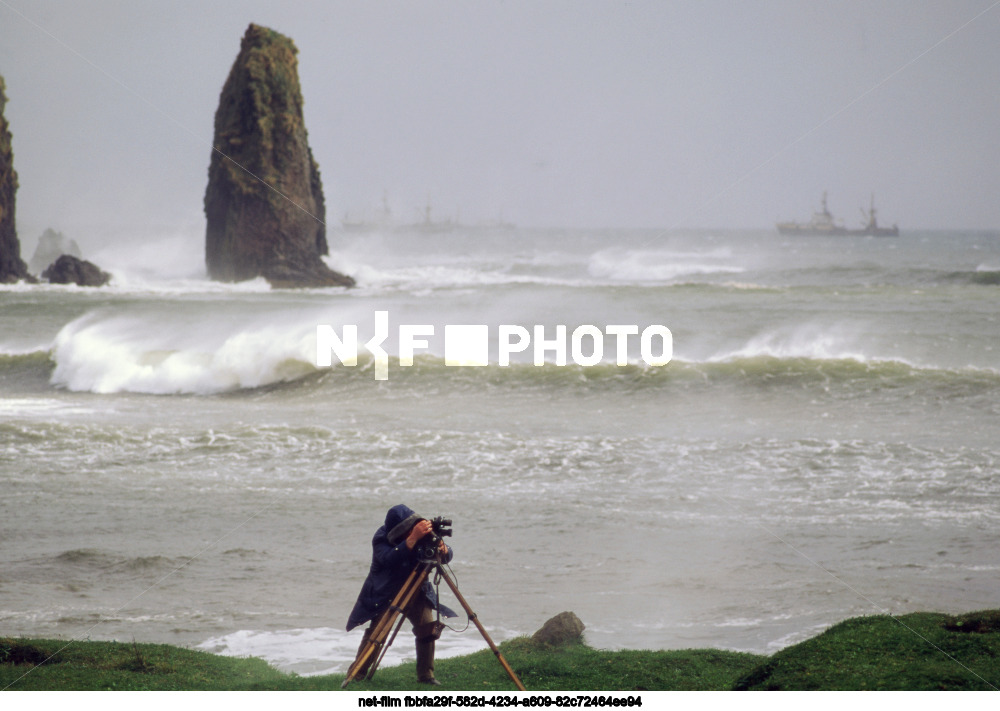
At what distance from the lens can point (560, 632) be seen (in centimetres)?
312

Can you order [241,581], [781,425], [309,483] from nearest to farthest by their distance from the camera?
[241,581] → [309,483] → [781,425]

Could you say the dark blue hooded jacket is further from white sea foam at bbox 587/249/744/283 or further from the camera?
white sea foam at bbox 587/249/744/283

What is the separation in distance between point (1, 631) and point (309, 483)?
2316 mm

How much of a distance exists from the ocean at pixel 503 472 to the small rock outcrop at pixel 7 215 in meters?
0.34

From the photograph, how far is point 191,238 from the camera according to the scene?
60.0ft

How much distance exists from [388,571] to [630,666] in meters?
0.88

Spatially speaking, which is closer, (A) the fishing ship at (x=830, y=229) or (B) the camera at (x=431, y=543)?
(B) the camera at (x=431, y=543)

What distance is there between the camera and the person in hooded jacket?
2.59 m

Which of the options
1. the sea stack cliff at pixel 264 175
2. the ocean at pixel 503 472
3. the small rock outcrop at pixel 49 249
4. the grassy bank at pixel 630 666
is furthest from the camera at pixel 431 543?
the sea stack cliff at pixel 264 175

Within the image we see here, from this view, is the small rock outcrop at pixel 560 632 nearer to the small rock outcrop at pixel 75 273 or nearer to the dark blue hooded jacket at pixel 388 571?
the dark blue hooded jacket at pixel 388 571

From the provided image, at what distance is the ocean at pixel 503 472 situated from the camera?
3713mm

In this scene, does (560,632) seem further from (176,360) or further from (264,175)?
(264,175)

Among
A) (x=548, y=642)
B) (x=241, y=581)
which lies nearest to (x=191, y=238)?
(x=241, y=581)
